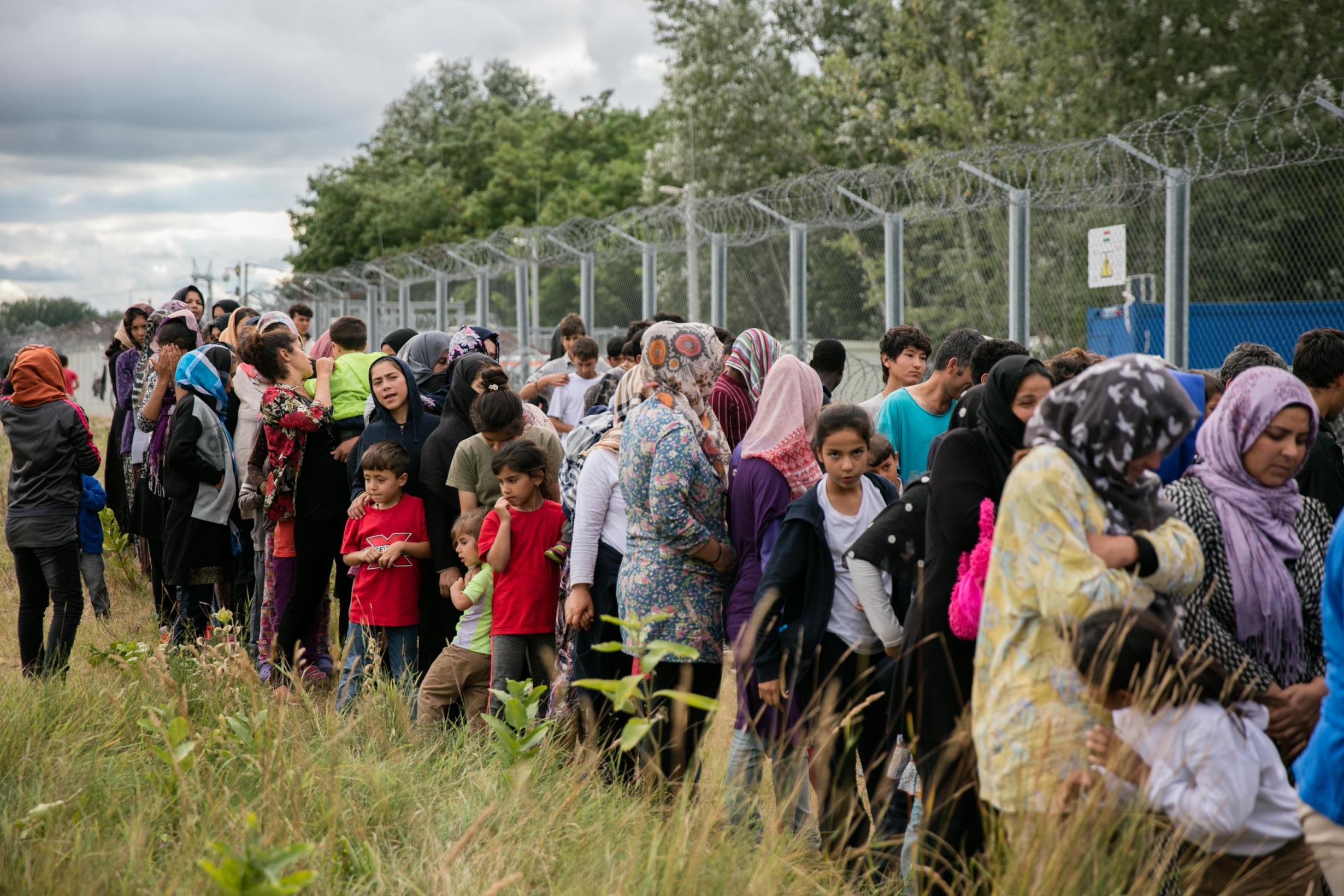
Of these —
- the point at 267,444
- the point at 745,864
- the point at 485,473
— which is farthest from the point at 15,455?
the point at 745,864

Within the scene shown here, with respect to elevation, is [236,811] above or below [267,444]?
below

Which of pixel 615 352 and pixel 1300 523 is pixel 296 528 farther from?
pixel 1300 523

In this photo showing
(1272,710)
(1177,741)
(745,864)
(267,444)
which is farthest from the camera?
(267,444)

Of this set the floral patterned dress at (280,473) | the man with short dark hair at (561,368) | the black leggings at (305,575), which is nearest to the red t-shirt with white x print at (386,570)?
the black leggings at (305,575)

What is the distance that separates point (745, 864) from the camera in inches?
122

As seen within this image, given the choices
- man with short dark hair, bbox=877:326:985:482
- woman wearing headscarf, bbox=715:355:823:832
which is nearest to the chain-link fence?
man with short dark hair, bbox=877:326:985:482

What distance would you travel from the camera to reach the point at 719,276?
11656 millimetres

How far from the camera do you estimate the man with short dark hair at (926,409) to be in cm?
495

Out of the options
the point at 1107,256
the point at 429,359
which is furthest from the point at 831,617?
the point at 1107,256

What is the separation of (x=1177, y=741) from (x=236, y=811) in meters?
2.49

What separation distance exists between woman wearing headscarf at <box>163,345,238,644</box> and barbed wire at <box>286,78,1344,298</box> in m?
5.19

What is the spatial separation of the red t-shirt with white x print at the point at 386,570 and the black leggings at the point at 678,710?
165cm

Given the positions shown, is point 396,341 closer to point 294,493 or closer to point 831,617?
point 294,493

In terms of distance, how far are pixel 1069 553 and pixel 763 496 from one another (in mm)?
1627
